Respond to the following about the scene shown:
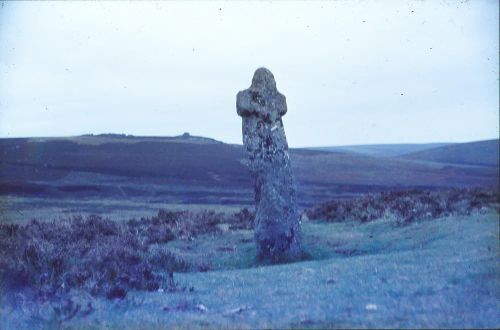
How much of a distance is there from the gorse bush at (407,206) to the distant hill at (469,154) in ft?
187

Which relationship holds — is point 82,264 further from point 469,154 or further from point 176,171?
point 469,154

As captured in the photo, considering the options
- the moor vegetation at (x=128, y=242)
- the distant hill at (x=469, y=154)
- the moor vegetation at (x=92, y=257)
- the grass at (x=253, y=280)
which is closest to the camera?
the grass at (x=253, y=280)

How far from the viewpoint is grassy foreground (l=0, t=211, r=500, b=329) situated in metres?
8.73

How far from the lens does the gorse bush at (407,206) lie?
2477cm

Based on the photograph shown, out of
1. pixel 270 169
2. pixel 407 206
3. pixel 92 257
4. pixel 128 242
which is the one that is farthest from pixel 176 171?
pixel 92 257

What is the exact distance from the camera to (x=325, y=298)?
10836 millimetres

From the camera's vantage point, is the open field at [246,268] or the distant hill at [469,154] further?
the distant hill at [469,154]

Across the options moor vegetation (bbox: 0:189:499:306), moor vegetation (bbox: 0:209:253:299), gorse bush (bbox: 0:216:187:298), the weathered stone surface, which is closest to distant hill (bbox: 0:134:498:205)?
moor vegetation (bbox: 0:189:499:306)

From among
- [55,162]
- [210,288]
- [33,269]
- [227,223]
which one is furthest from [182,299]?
[55,162]

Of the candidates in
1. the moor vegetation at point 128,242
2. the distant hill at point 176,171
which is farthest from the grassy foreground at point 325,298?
the distant hill at point 176,171

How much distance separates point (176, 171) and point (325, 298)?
56.9 metres

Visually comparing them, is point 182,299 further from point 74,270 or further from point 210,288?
point 74,270

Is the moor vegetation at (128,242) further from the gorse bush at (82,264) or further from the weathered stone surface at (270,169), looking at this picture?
the weathered stone surface at (270,169)

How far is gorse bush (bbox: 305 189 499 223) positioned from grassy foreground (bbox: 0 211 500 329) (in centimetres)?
607
